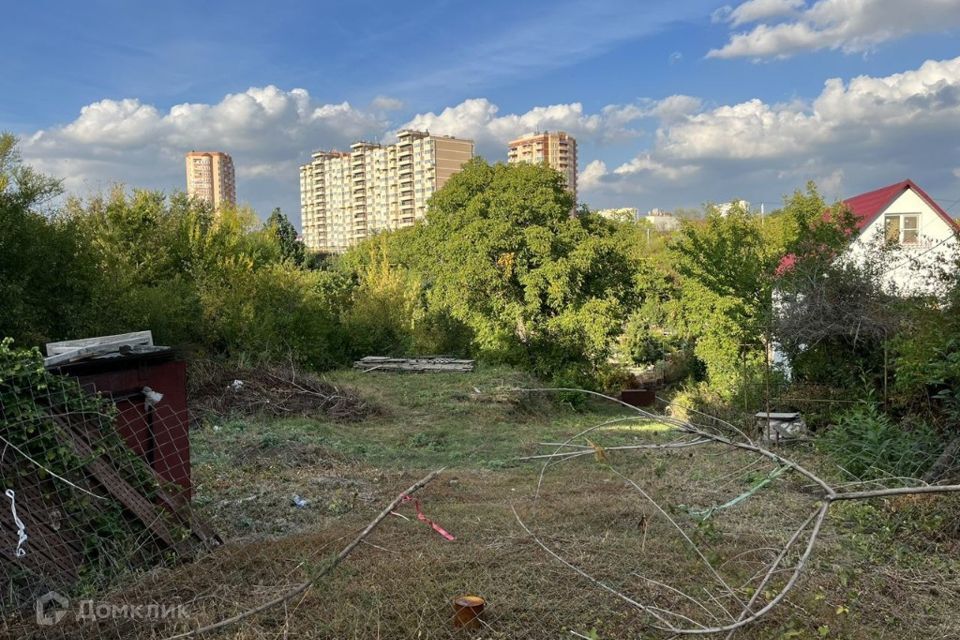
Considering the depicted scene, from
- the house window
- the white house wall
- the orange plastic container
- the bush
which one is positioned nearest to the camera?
the orange plastic container

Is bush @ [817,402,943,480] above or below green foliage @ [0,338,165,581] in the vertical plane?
below

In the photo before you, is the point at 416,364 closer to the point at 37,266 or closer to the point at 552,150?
the point at 37,266

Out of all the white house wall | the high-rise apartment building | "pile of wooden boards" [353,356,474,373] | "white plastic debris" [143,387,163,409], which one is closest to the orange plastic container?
"white plastic debris" [143,387,163,409]

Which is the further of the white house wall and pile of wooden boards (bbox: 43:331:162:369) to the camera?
the white house wall

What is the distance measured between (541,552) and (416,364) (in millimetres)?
13182

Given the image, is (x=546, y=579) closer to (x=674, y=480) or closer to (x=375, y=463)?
(x=674, y=480)

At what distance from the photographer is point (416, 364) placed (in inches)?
677

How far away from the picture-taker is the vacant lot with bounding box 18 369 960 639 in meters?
3.33

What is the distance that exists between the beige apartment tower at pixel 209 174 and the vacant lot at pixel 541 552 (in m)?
55.3

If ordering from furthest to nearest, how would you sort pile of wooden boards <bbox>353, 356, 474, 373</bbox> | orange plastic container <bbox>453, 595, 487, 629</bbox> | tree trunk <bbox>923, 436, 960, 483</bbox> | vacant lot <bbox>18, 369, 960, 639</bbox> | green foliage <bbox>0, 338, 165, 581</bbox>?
pile of wooden boards <bbox>353, 356, 474, 373</bbox> → tree trunk <bbox>923, 436, 960, 483</bbox> → green foliage <bbox>0, 338, 165, 581</bbox> → vacant lot <bbox>18, 369, 960, 639</bbox> → orange plastic container <bbox>453, 595, 487, 629</bbox>

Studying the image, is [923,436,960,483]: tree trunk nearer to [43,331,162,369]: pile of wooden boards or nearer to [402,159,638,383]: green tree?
[43,331,162,369]: pile of wooden boards

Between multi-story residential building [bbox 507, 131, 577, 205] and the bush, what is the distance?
160 feet

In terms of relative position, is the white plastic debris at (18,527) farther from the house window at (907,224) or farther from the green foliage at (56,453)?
the house window at (907,224)

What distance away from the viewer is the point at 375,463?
8.27m
